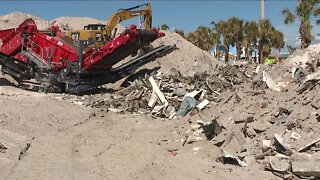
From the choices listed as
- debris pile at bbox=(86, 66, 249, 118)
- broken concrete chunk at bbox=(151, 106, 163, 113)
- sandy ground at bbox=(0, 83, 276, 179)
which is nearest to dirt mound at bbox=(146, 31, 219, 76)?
debris pile at bbox=(86, 66, 249, 118)

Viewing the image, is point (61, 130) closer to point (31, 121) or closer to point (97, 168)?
point (31, 121)

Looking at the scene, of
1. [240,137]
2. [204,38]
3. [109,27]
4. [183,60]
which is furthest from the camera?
[204,38]

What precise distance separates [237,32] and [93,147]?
3099 cm

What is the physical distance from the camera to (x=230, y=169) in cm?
751

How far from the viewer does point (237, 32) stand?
38.5 metres

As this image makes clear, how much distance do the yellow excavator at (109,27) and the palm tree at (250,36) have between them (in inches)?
679

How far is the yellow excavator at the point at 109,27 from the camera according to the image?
18.3 meters

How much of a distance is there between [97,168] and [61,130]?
3.48m

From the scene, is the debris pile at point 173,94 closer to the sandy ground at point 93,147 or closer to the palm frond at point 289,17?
the sandy ground at point 93,147

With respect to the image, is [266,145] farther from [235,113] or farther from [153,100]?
[153,100]

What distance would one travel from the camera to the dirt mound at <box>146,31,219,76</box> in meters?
22.2

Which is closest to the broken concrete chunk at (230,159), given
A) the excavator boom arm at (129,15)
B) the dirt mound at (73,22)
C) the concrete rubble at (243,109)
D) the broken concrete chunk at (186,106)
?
the concrete rubble at (243,109)

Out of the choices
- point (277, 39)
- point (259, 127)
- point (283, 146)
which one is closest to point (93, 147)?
point (259, 127)

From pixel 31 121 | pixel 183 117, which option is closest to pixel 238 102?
pixel 183 117
